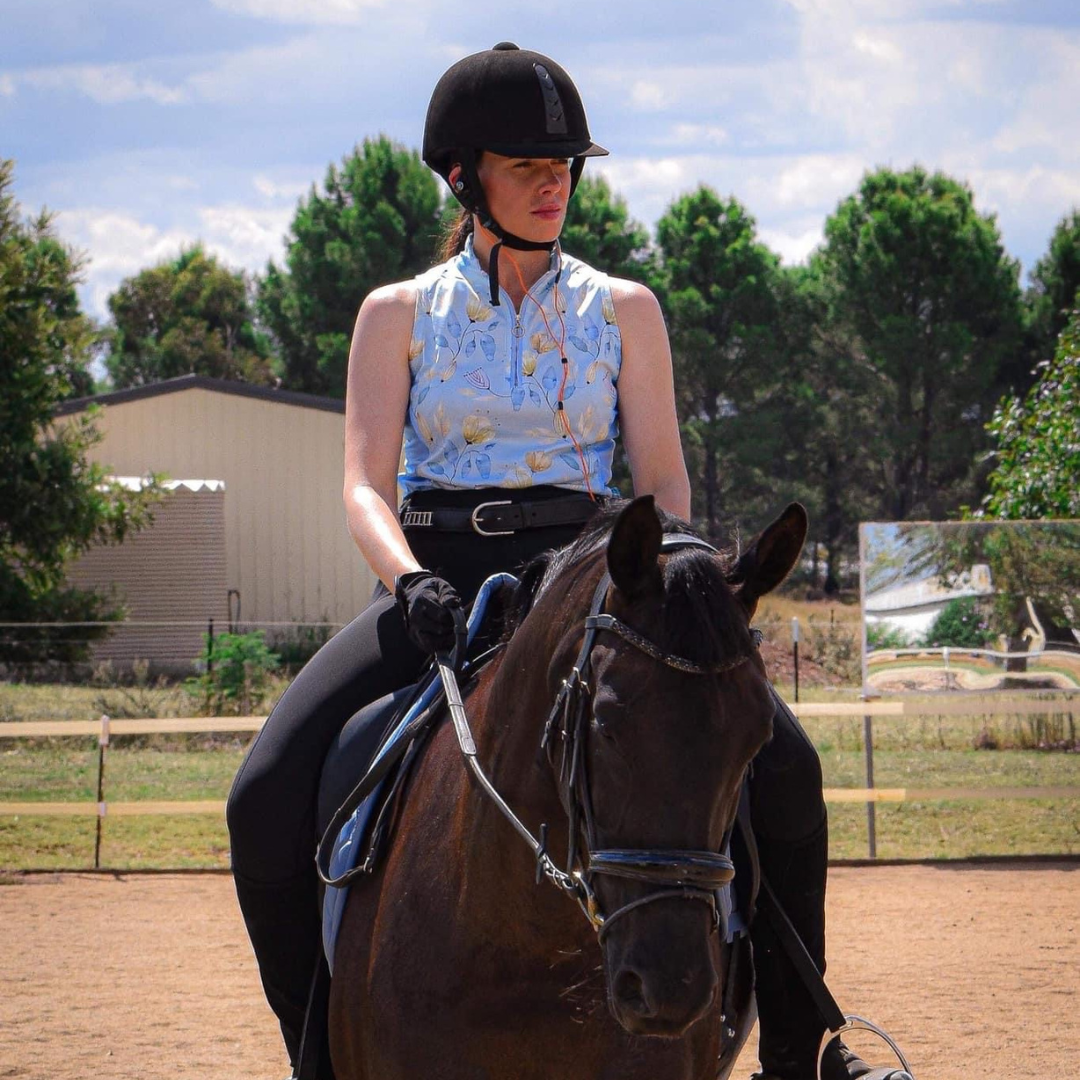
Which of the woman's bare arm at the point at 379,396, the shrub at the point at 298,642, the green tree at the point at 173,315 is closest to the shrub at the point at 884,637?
the woman's bare arm at the point at 379,396

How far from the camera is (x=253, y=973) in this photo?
8.19m

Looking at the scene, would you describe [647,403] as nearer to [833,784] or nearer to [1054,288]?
[833,784]

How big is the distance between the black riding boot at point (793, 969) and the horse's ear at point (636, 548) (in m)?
1.13

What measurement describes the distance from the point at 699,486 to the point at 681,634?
36.9 m

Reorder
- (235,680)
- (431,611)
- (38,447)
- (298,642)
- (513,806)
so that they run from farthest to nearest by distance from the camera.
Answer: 1. (298,642)
2. (38,447)
3. (235,680)
4. (431,611)
5. (513,806)

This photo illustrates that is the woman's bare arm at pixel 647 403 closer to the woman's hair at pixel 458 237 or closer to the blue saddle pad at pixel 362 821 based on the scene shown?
the woman's hair at pixel 458 237

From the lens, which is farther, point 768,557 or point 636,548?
point 768,557

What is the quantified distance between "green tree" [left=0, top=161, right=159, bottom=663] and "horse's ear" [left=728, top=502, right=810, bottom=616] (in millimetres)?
17875

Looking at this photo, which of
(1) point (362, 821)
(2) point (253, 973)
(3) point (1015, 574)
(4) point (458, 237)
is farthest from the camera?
(3) point (1015, 574)

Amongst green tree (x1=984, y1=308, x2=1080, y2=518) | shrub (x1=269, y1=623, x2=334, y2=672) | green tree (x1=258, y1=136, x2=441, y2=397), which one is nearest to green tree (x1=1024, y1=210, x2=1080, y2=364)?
green tree (x1=258, y1=136, x2=441, y2=397)

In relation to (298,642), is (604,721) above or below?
above

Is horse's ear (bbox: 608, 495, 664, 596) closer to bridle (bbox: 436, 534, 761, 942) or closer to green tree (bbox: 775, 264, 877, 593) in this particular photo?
bridle (bbox: 436, 534, 761, 942)

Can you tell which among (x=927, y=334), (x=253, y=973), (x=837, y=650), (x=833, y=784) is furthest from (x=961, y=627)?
(x=927, y=334)

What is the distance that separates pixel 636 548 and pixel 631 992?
0.64m
